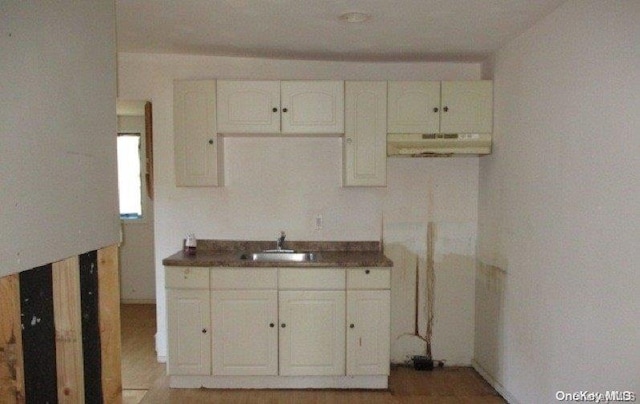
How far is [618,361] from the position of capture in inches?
66.6

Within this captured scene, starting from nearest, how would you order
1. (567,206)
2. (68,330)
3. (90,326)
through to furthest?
1. (68,330)
2. (90,326)
3. (567,206)

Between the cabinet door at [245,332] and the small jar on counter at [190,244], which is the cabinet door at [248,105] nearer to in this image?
the small jar on counter at [190,244]

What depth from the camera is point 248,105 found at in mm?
2922

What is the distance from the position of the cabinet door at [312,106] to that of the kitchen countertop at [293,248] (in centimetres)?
96

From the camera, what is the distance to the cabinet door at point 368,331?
9.12 ft

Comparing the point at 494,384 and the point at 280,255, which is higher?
the point at 280,255

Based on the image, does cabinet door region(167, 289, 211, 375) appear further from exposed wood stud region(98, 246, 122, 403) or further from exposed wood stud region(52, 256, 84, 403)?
exposed wood stud region(52, 256, 84, 403)

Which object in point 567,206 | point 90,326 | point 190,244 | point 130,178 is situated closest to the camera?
point 90,326

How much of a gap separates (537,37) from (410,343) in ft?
7.99

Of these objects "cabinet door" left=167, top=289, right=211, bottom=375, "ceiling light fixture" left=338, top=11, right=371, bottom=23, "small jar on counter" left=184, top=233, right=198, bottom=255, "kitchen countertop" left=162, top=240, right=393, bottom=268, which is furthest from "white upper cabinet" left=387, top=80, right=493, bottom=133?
"cabinet door" left=167, top=289, right=211, bottom=375

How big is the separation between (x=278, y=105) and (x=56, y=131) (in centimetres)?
191

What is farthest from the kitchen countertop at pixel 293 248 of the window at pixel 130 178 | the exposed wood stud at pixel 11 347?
the window at pixel 130 178

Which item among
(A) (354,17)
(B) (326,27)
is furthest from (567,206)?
(B) (326,27)

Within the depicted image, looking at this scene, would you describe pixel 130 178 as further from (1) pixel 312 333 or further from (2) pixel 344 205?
(1) pixel 312 333
